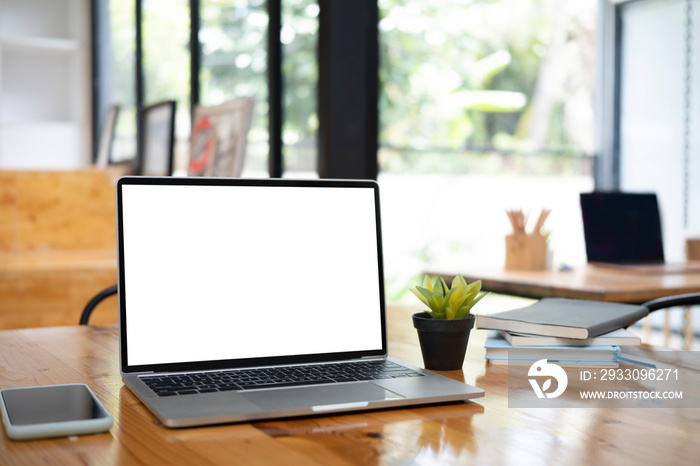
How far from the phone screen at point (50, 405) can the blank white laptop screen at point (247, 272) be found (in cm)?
9

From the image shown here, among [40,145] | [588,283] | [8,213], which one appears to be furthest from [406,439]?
[40,145]

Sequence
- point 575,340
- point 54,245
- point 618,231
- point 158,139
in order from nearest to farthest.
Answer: point 575,340, point 618,231, point 54,245, point 158,139

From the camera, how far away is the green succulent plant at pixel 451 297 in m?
0.94

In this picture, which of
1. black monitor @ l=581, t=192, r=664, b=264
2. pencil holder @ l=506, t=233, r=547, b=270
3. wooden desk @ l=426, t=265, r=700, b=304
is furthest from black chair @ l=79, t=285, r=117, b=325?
black monitor @ l=581, t=192, r=664, b=264

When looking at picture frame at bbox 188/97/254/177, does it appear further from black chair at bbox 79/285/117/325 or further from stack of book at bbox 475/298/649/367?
stack of book at bbox 475/298/649/367

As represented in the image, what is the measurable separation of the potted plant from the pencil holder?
1.51 m

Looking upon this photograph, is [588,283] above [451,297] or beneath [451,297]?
beneath

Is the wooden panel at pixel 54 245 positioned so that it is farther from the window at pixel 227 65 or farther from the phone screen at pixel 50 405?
the phone screen at pixel 50 405

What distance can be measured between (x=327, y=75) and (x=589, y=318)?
1.65 metres

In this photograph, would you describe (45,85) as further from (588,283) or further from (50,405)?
(50,405)

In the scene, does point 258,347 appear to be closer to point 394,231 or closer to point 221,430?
point 221,430

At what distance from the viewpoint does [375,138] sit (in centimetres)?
265

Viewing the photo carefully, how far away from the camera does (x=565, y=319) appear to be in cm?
101

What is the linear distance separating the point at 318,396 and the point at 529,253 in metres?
1.77
